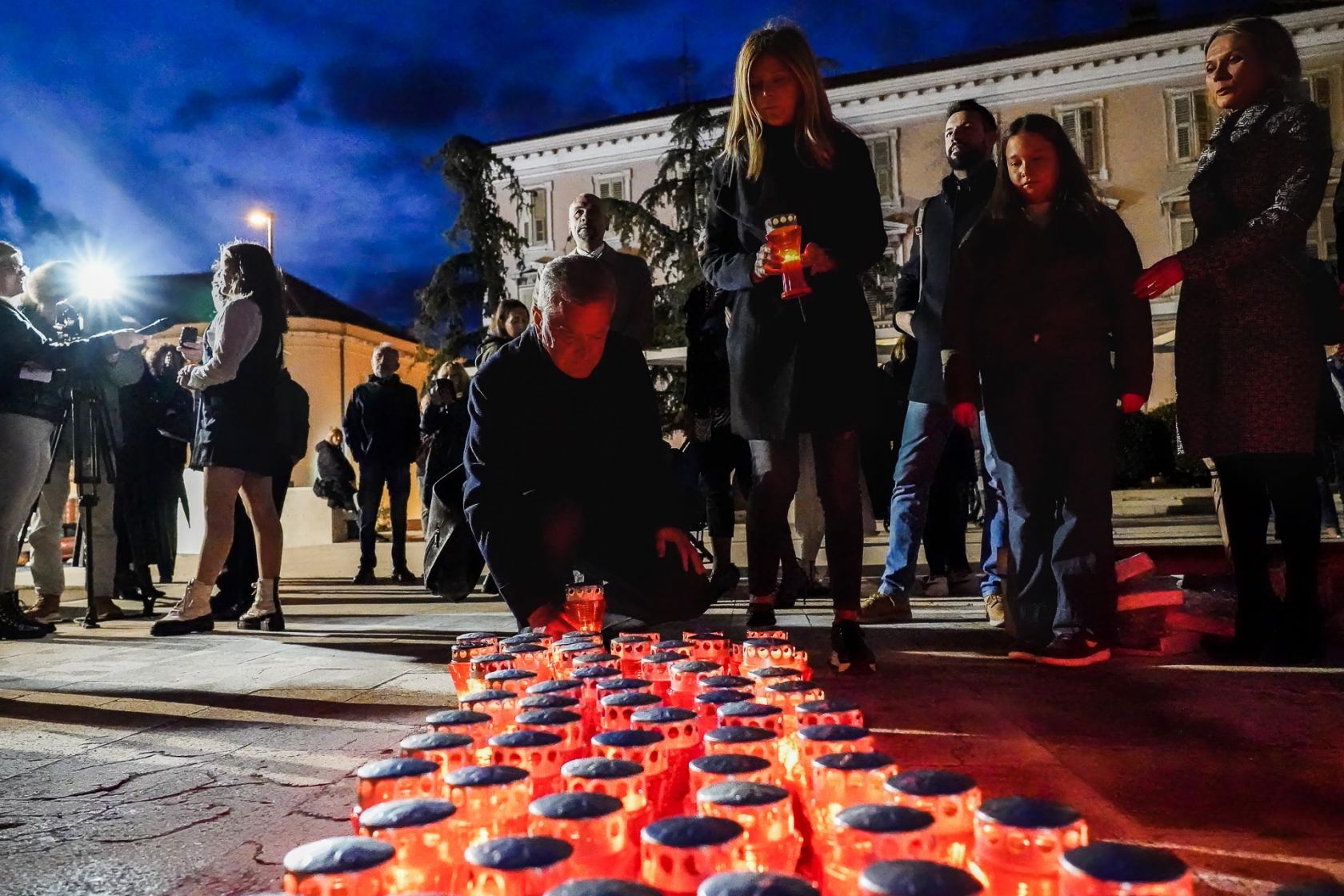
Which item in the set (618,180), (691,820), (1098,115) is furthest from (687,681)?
(618,180)

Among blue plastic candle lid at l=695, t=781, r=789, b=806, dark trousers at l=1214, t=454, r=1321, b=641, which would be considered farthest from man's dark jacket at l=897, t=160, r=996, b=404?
blue plastic candle lid at l=695, t=781, r=789, b=806

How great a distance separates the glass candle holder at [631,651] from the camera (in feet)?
6.74

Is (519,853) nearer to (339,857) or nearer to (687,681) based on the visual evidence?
(339,857)

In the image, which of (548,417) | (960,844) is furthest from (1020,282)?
(960,844)

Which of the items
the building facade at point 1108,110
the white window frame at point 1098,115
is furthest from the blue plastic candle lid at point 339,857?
the white window frame at point 1098,115

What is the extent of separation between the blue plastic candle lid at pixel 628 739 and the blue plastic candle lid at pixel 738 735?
0.24 feet

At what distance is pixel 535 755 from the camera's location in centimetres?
128

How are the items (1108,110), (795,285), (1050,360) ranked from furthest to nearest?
(1108,110)
(1050,360)
(795,285)

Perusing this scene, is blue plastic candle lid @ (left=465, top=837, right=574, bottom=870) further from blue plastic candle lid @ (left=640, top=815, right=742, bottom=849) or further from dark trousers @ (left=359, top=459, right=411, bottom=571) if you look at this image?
dark trousers @ (left=359, top=459, right=411, bottom=571)

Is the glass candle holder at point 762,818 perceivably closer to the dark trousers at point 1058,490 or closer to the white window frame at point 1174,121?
the dark trousers at point 1058,490

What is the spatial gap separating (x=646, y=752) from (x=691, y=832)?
1.22ft

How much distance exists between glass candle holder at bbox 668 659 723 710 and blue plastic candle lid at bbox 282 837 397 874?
35.5 inches

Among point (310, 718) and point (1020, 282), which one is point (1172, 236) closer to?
point (1020, 282)

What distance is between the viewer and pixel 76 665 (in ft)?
10.5
